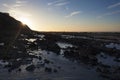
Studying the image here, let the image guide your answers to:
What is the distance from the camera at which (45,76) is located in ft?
79.8

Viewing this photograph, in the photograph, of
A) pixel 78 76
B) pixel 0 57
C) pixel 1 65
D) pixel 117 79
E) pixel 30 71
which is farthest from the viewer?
pixel 0 57

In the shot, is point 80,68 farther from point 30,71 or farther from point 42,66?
point 30,71

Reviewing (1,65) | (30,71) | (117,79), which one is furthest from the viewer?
(1,65)

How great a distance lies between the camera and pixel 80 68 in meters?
29.3

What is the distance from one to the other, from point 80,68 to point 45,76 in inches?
268

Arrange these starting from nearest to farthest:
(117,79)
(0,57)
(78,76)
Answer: (117,79)
(78,76)
(0,57)

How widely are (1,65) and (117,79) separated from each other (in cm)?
1601

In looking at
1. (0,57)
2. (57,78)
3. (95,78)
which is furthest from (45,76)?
(0,57)

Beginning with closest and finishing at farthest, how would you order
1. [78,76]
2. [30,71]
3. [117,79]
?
[117,79]
[78,76]
[30,71]

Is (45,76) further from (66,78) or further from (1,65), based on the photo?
(1,65)

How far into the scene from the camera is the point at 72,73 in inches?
1032

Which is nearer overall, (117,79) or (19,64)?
(117,79)

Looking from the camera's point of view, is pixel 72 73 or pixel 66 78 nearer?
pixel 66 78

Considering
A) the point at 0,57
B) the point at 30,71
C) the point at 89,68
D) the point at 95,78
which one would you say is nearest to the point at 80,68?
the point at 89,68
